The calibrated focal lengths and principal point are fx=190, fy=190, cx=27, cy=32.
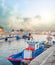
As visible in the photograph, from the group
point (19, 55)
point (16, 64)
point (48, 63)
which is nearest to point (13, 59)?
point (16, 64)

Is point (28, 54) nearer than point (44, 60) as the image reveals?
No

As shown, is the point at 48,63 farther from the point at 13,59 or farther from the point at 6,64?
the point at 6,64

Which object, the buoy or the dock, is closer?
the dock

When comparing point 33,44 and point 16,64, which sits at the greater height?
point 33,44

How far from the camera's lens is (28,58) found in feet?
88.7

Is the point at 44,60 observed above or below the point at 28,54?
below

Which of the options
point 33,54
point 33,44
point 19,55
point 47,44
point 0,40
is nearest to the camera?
point 33,54

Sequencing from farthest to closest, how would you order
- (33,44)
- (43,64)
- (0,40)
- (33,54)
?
1. (0,40)
2. (33,44)
3. (33,54)
4. (43,64)

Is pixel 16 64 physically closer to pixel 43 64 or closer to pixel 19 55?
pixel 19 55

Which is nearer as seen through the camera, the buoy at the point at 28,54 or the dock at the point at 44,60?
the dock at the point at 44,60

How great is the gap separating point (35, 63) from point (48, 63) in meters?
1.42

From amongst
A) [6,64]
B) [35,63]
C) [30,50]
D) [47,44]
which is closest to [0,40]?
[47,44]

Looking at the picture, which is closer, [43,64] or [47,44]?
[43,64]

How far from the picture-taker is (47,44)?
174 ft
